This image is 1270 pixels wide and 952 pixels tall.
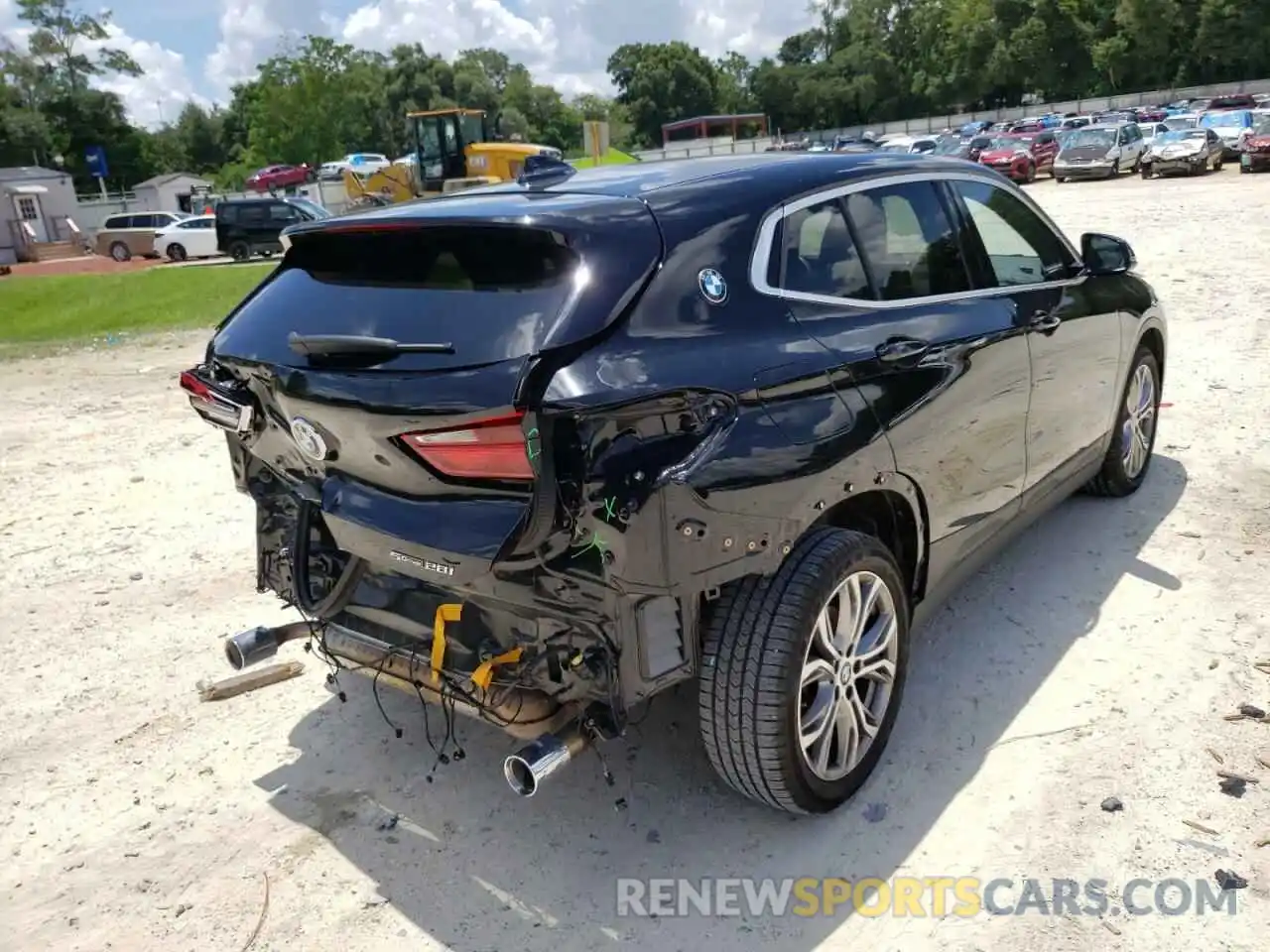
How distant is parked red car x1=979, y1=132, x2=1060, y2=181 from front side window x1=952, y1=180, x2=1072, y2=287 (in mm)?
29777

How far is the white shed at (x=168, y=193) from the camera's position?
53.7 meters

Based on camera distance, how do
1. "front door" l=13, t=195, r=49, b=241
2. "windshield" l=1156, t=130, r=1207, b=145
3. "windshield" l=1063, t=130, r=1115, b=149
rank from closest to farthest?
"windshield" l=1156, t=130, r=1207, b=145
"windshield" l=1063, t=130, r=1115, b=149
"front door" l=13, t=195, r=49, b=241

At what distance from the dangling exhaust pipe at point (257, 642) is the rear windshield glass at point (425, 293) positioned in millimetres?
963

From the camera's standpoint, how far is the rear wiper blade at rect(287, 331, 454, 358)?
106 inches

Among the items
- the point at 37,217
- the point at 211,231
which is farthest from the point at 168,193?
the point at 211,231

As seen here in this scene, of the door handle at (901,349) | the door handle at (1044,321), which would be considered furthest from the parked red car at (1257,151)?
the door handle at (901,349)

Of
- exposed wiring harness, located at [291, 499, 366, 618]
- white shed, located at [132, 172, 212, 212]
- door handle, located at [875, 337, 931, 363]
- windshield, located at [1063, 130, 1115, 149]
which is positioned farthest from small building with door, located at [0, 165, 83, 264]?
door handle, located at [875, 337, 931, 363]

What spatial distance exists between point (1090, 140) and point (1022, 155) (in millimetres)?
3054

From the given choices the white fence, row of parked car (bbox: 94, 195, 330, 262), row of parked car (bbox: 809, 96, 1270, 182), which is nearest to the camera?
row of parked car (bbox: 809, 96, 1270, 182)

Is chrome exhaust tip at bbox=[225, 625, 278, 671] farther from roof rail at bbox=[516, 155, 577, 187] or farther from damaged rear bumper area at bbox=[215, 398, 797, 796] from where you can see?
roof rail at bbox=[516, 155, 577, 187]

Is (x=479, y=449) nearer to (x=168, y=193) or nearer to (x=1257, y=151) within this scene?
(x=1257, y=151)

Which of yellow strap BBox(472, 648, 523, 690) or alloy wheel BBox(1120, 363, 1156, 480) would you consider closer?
yellow strap BBox(472, 648, 523, 690)

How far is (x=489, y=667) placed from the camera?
275cm

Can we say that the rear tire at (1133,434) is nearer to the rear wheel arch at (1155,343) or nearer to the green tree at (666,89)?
the rear wheel arch at (1155,343)
